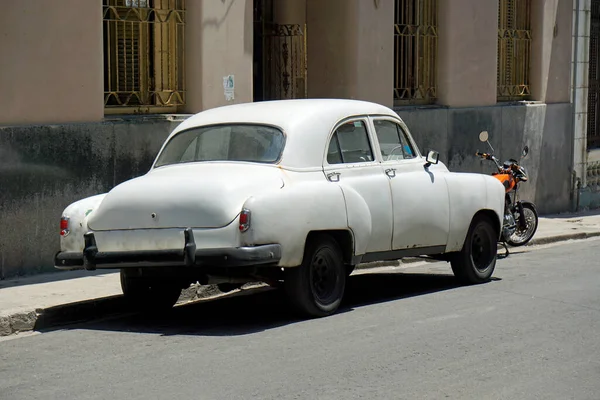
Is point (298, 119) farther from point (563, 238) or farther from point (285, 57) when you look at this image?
point (563, 238)

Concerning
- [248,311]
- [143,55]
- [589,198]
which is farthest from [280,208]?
[589,198]

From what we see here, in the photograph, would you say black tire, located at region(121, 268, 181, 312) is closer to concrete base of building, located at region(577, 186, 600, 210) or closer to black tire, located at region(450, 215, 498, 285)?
black tire, located at region(450, 215, 498, 285)

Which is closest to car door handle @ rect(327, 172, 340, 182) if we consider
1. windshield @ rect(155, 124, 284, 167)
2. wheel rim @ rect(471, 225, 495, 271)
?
windshield @ rect(155, 124, 284, 167)

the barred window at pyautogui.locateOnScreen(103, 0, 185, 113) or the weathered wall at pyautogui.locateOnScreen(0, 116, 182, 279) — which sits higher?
the barred window at pyautogui.locateOnScreen(103, 0, 185, 113)

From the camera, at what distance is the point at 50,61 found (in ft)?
38.6

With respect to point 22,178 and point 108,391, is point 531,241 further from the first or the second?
point 108,391

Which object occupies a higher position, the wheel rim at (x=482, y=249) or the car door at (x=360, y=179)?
the car door at (x=360, y=179)

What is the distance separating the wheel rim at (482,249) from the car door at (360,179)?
152cm

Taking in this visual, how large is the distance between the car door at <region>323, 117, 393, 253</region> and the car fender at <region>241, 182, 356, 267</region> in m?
0.19

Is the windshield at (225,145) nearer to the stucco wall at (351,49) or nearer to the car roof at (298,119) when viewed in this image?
the car roof at (298,119)

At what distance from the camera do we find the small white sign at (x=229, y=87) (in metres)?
13.8

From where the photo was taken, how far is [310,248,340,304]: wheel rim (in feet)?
30.9

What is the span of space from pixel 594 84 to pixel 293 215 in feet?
45.2

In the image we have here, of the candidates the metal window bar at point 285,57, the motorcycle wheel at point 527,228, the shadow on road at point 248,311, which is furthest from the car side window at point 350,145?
the metal window bar at point 285,57
